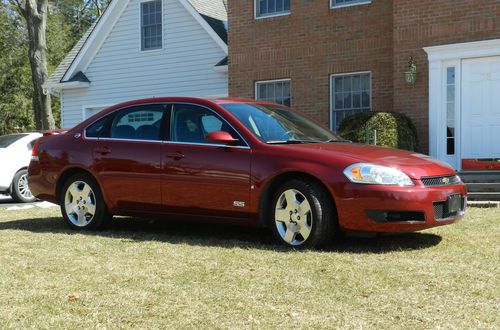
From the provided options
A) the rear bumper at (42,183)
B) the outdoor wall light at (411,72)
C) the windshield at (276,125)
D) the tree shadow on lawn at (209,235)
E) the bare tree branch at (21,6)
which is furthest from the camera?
the bare tree branch at (21,6)

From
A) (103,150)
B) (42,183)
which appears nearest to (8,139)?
(42,183)

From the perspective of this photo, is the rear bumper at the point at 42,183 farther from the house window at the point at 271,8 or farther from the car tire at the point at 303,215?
the house window at the point at 271,8

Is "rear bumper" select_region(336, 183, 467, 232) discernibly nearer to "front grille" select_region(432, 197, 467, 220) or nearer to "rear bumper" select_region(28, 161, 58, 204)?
"front grille" select_region(432, 197, 467, 220)

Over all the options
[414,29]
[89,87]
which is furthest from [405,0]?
[89,87]

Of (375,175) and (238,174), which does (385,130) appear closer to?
(238,174)

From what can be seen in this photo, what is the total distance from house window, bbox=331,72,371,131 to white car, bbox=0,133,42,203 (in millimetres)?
6667

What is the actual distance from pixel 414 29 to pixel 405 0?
607 mm

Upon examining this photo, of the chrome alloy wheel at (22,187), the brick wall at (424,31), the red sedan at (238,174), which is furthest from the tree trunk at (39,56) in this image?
the red sedan at (238,174)

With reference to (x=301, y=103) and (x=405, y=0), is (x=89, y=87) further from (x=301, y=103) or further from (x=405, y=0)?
(x=405, y=0)

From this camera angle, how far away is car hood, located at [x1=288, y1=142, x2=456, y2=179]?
231 inches

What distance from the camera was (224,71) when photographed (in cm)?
1698

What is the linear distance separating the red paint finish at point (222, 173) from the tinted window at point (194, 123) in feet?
0.24

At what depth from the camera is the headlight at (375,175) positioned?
573cm

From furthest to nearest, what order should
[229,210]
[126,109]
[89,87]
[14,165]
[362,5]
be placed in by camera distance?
[89,87]
[362,5]
[14,165]
[126,109]
[229,210]
